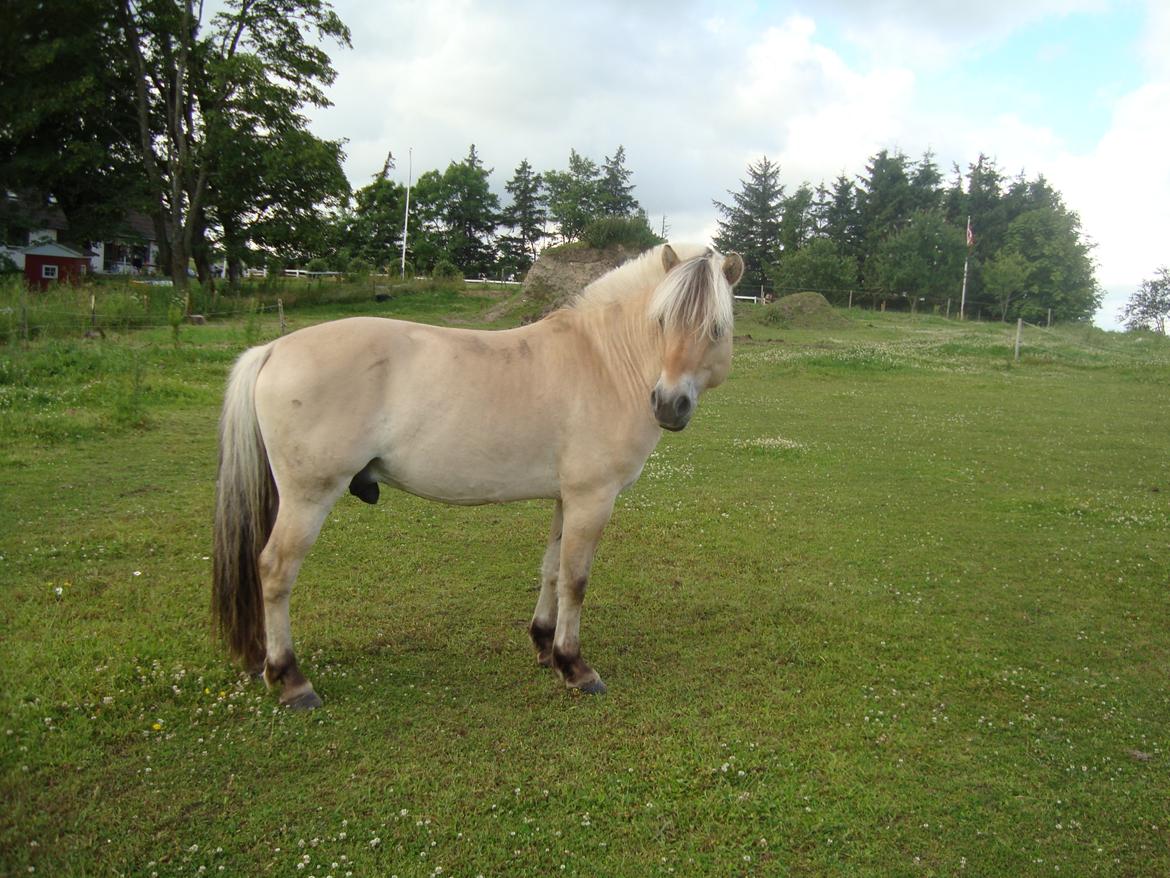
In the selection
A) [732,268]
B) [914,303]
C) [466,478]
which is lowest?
[466,478]

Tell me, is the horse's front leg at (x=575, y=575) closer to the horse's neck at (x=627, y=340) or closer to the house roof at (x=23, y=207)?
Result: the horse's neck at (x=627, y=340)

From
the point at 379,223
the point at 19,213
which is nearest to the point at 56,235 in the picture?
the point at 379,223

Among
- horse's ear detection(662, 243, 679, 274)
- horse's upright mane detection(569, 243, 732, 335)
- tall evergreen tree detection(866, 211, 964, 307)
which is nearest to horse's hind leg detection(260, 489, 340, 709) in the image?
horse's upright mane detection(569, 243, 732, 335)

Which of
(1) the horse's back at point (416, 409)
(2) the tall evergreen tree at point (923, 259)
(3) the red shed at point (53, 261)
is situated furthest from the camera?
(2) the tall evergreen tree at point (923, 259)

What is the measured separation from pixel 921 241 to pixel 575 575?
196 feet

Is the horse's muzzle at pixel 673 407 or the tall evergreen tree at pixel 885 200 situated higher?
the tall evergreen tree at pixel 885 200

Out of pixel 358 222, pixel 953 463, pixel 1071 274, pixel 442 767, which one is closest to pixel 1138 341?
pixel 1071 274

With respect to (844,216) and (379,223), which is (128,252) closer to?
(379,223)

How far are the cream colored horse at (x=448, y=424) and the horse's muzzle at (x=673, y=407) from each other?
1cm

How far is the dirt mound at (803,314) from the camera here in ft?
111

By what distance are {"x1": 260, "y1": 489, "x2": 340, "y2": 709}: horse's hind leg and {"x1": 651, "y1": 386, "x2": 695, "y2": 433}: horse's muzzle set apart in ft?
6.24

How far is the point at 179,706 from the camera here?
4148mm

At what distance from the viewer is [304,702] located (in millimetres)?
4219

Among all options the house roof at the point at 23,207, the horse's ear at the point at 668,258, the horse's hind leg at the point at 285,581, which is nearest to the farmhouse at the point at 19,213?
the house roof at the point at 23,207
